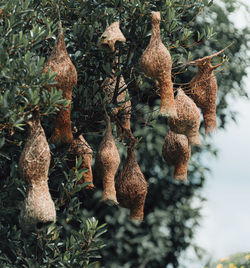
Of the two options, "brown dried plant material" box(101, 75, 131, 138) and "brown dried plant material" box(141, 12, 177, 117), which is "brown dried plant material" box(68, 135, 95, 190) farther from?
"brown dried plant material" box(141, 12, 177, 117)

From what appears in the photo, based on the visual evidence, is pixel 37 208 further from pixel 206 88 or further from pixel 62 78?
pixel 206 88

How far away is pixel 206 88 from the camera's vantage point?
14.5 feet

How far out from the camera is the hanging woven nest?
4.37 m

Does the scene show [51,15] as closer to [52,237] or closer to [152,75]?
[152,75]

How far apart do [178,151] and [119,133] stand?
0.53 meters

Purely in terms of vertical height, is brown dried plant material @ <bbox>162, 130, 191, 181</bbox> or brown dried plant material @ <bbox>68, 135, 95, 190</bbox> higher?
brown dried plant material @ <bbox>162, 130, 191, 181</bbox>

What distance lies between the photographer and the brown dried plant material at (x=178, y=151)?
4.49 meters

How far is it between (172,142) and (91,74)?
0.80m

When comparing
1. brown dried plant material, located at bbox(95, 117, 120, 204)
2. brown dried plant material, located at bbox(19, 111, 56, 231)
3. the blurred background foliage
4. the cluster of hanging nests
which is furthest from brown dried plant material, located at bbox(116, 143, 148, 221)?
brown dried plant material, located at bbox(19, 111, 56, 231)

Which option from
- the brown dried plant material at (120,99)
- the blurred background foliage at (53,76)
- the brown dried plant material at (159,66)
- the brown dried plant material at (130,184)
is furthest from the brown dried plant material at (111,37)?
the brown dried plant material at (130,184)

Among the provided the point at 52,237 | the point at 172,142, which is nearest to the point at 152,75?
the point at 172,142

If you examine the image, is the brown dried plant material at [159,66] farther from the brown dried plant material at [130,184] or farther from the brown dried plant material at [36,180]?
the brown dried plant material at [36,180]

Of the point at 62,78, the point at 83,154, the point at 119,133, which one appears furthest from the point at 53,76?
the point at 119,133

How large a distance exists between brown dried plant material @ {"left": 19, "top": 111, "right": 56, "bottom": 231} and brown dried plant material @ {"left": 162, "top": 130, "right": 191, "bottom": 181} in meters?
1.14
